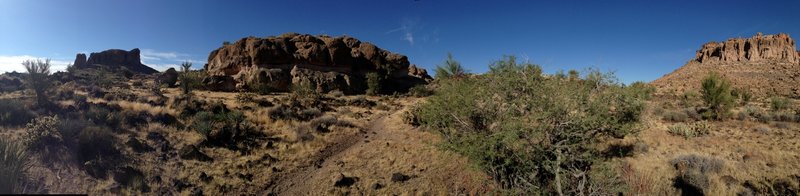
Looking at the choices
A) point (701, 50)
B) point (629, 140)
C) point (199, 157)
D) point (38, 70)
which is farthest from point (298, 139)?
point (701, 50)

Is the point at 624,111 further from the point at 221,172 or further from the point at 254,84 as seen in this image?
the point at 254,84

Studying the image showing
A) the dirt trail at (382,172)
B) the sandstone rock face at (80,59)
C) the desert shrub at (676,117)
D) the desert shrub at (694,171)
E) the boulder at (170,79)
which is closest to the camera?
the desert shrub at (694,171)

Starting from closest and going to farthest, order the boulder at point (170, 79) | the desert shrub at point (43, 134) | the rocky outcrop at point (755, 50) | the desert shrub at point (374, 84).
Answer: the desert shrub at point (43, 134)
the boulder at point (170, 79)
the desert shrub at point (374, 84)
the rocky outcrop at point (755, 50)

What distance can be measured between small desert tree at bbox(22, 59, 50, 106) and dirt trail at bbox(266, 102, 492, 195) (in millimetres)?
13938

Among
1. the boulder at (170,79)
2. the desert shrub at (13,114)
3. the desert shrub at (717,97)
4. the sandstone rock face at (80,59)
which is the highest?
the sandstone rock face at (80,59)

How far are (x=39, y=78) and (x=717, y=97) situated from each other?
126 feet

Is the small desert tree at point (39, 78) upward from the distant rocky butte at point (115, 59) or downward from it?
downward

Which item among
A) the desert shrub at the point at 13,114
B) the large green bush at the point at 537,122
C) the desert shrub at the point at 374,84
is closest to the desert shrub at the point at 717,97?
the large green bush at the point at 537,122

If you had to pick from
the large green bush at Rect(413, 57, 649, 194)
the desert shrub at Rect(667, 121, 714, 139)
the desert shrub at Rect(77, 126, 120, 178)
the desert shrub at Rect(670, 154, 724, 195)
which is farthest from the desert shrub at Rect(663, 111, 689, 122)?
the desert shrub at Rect(77, 126, 120, 178)

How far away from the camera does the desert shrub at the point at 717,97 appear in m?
21.4

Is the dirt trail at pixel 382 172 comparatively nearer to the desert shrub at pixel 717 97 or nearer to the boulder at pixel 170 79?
the desert shrub at pixel 717 97

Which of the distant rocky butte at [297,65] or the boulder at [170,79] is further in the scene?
the boulder at [170,79]

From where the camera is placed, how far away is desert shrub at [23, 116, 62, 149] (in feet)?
30.6

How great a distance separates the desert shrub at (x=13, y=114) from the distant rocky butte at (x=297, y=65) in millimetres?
21039
